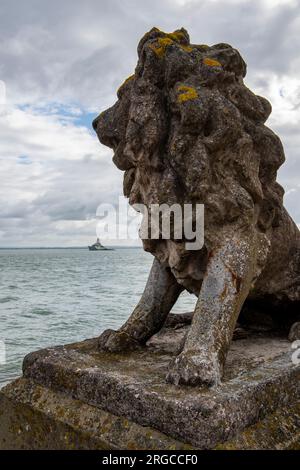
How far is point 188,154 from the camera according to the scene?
382cm

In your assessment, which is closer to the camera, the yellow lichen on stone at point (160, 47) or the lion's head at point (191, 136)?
the lion's head at point (191, 136)

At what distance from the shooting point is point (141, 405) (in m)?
3.07

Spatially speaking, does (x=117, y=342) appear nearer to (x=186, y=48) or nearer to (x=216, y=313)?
(x=216, y=313)

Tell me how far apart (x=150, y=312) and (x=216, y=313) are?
850 mm

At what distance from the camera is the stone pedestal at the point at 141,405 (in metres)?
2.89

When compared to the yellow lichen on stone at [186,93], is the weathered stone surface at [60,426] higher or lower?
lower

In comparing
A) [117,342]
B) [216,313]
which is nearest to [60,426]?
[117,342]

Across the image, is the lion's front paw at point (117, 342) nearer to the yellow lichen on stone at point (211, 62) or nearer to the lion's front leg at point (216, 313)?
the lion's front leg at point (216, 313)

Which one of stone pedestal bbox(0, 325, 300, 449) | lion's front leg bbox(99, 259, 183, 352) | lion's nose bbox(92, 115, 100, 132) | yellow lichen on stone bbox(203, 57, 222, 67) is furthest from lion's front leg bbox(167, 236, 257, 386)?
lion's nose bbox(92, 115, 100, 132)

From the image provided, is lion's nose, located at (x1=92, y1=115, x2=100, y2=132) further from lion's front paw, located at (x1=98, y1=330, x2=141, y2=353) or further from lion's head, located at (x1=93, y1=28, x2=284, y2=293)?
lion's front paw, located at (x1=98, y1=330, x2=141, y2=353)

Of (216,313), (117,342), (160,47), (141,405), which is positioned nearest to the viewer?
(141,405)

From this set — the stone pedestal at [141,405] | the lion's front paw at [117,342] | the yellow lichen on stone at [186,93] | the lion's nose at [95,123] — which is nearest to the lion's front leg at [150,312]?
the lion's front paw at [117,342]
